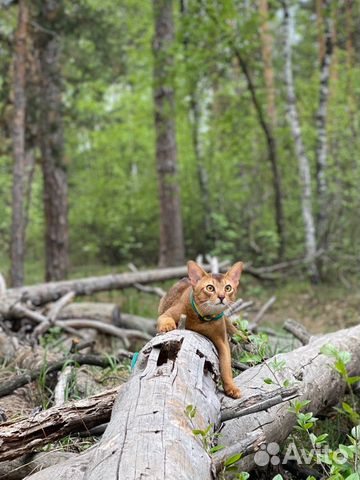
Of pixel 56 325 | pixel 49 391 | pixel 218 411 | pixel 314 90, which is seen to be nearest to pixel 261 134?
pixel 314 90

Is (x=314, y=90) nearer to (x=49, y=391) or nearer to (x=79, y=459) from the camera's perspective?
(x=49, y=391)

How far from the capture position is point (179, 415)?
8.33 ft

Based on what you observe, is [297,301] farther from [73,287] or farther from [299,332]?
[299,332]

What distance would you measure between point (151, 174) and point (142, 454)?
61.6 feet

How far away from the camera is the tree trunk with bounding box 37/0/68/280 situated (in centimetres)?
1366

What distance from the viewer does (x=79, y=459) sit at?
2.54 m

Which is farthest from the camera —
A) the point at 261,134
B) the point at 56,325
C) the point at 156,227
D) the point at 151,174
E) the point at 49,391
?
the point at 151,174

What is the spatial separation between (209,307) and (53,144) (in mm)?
11685

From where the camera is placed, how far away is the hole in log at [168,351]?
312 centimetres

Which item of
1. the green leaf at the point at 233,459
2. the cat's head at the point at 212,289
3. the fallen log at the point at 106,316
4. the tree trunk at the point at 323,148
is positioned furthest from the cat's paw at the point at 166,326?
the tree trunk at the point at 323,148

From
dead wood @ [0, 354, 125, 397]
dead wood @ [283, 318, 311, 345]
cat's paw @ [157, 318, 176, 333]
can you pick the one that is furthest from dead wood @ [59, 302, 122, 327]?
cat's paw @ [157, 318, 176, 333]

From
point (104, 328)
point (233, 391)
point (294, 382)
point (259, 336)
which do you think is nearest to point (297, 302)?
point (104, 328)

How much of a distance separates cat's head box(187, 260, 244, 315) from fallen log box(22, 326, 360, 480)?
0.23 meters

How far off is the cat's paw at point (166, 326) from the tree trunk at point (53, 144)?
425 inches
